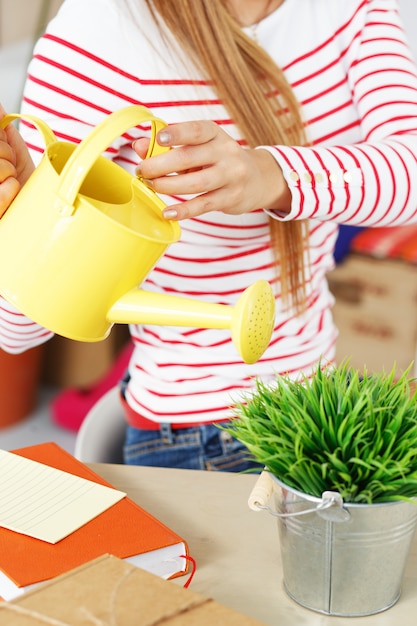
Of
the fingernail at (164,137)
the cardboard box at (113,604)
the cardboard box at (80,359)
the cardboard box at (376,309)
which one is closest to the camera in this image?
the cardboard box at (113,604)

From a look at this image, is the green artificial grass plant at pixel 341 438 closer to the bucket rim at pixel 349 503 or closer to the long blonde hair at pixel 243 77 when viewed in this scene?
the bucket rim at pixel 349 503

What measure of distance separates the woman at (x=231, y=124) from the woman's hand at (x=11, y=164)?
13 cm

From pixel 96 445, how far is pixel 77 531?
39 cm

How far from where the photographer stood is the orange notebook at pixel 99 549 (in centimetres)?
58

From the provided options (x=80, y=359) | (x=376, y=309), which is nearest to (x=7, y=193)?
(x=376, y=309)

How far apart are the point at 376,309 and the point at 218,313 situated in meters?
1.56

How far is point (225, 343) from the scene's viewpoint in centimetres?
94

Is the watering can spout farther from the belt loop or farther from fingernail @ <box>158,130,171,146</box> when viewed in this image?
the belt loop

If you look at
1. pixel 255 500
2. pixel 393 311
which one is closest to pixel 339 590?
pixel 255 500

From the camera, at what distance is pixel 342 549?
1.80ft

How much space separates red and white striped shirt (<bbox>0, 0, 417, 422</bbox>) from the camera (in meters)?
0.84

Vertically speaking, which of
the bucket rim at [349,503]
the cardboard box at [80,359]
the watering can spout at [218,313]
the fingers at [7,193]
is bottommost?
the cardboard box at [80,359]

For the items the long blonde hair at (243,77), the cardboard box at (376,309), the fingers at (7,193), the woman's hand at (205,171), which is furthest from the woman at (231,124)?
the cardboard box at (376,309)

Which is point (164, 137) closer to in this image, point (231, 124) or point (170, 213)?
point (170, 213)
